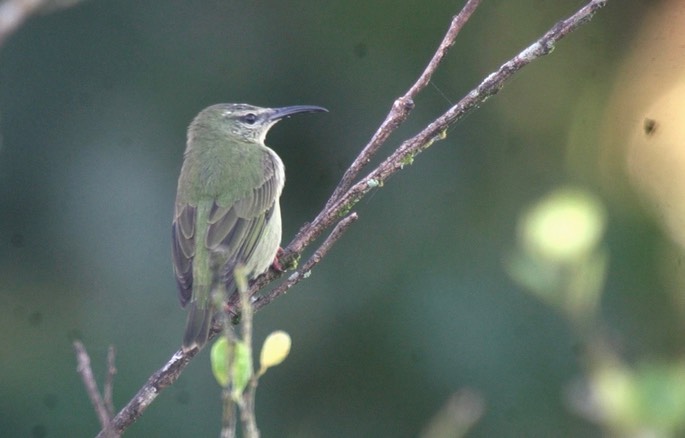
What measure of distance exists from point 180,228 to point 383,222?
213 cm

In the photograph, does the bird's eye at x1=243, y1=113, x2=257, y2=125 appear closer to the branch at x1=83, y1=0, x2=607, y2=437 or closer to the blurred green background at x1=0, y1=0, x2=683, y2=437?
the blurred green background at x1=0, y1=0, x2=683, y2=437

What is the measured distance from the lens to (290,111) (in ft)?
18.0

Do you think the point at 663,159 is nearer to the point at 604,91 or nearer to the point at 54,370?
the point at 604,91

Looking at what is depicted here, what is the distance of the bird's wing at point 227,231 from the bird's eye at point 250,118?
0.76 metres

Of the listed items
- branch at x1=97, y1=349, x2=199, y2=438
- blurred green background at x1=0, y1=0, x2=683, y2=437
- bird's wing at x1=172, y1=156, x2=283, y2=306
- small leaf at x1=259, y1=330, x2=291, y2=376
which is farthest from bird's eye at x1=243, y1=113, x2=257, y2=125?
small leaf at x1=259, y1=330, x2=291, y2=376

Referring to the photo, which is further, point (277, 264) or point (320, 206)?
point (320, 206)

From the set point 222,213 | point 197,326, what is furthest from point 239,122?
point 197,326

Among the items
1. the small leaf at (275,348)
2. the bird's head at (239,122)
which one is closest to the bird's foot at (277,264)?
the bird's head at (239,122)

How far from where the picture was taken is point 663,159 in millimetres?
5645

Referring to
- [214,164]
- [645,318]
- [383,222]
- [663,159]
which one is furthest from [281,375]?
[663,159]

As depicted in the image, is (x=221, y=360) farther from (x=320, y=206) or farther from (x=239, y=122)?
(x=320, y=206)

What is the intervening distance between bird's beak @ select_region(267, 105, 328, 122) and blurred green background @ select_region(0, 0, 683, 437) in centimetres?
95

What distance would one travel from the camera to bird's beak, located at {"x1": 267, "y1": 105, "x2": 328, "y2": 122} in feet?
17.7

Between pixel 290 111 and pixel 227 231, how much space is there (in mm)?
1080
